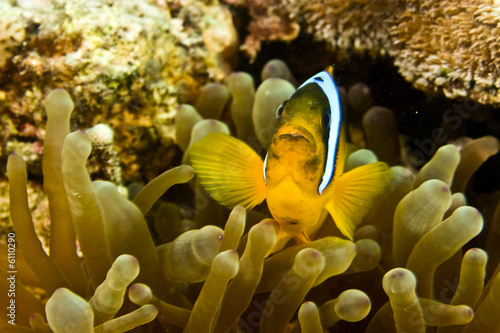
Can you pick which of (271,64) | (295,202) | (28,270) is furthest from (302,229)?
(271,64)

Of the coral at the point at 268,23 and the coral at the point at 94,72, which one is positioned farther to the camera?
the coral at the point at 268,23

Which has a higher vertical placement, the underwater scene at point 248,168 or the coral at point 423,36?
the coral at point 423,36

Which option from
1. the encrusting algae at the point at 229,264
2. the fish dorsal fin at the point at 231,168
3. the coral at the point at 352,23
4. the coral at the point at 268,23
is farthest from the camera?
the coral at the point at 268,23

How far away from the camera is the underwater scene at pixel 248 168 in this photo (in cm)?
83

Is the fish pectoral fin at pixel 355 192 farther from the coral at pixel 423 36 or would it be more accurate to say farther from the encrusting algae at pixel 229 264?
the coral at pixel 423 36

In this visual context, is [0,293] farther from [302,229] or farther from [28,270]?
[302,229]

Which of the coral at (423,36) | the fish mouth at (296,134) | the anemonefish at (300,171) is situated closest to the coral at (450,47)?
the coral at (423,36)

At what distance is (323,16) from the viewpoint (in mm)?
1624

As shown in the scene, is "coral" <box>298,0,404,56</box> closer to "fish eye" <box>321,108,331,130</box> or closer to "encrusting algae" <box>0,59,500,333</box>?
"encrusting algae" <box>0,59,500,333</box>

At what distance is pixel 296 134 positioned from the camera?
844mm

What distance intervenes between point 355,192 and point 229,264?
0.40 meters

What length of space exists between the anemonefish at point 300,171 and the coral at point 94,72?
0.49 meters

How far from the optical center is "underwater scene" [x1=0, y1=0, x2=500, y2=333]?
2.72 feet

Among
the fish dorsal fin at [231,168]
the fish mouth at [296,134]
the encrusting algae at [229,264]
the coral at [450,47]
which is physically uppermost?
the coral at [450,47]
